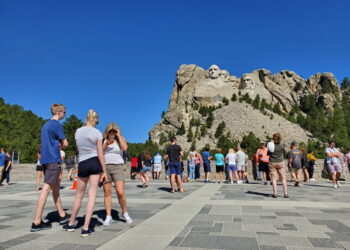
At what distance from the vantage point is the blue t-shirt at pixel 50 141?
14.2ft

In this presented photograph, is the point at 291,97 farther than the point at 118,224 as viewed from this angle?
Yes

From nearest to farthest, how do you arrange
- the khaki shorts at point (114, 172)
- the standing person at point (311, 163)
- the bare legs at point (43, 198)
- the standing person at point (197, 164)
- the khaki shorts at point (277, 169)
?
1. the bare legs at point (43, 198)
2. the khaki shorts at point (114, 172)
3. the khaki shorts at point (277, 169)
4. the standing person at point (311, 163)
5. the standing person at point (197, 164)

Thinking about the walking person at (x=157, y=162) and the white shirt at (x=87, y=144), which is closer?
the white shirt at (x=87, y=144)

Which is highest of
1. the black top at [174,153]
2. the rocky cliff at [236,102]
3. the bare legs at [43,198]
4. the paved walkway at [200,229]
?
the rocky cliff at [236,102]

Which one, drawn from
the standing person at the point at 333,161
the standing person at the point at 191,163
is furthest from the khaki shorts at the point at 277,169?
the standing person at the point at 191,163

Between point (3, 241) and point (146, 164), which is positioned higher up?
point (146, 164)

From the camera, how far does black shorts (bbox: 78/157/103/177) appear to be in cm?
386

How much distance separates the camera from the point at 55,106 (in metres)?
4.55

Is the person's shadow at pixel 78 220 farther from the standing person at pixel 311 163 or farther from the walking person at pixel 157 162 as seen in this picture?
the standing person at pixel 311 163

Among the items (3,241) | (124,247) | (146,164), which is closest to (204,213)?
(124,247)

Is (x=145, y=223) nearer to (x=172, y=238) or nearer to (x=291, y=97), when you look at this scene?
(x=172, y=238)

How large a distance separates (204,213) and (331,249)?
8.14 ft

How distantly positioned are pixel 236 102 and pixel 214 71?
17910mm

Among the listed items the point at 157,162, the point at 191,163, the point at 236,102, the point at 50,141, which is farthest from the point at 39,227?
the point at 236,102
